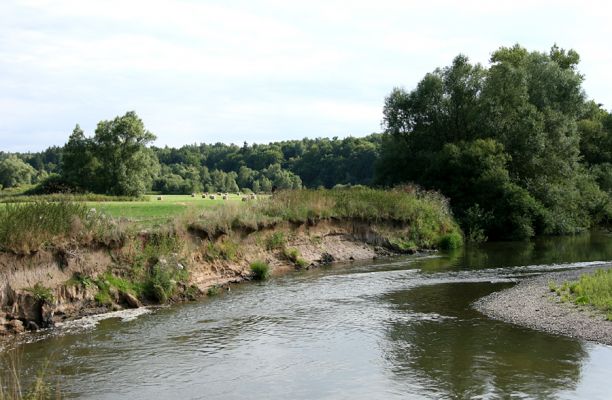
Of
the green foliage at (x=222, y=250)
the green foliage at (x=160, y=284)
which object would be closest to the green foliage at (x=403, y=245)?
the green foliage at (x=222, y=250)

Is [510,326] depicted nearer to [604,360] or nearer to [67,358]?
[604,360]

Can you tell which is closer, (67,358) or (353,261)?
(67,358)

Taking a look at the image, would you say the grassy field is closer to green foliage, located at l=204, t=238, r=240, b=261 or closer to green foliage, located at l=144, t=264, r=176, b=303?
green foliage, located at l=204, t=238, r=240, b=261

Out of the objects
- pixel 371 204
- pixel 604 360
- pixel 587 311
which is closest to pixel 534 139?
pixel 371 204

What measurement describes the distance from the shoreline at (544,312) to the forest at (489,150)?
1909 centimetres

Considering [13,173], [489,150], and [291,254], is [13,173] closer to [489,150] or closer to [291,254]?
[489,150]

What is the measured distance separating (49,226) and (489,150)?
3476cm

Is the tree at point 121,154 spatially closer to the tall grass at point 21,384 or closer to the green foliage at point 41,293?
the green foliage at point 41,293

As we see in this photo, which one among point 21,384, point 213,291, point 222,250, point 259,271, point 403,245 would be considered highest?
point 222,250

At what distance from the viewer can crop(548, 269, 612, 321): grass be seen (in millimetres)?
18641

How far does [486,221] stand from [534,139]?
8499 mm

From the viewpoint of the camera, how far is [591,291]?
20172 mm

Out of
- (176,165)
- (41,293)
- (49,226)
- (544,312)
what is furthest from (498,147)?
(176,165)

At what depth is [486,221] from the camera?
44500 mm
